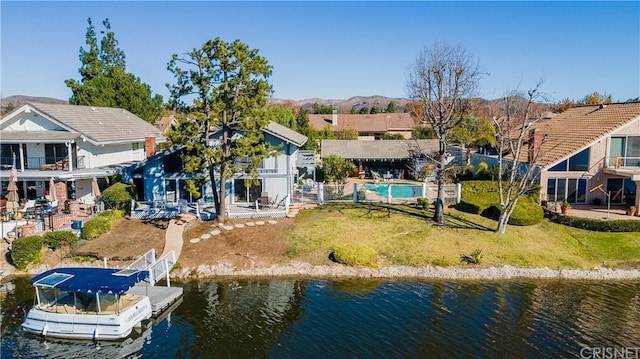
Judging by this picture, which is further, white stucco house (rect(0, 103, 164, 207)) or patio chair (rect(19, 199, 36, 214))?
white stucco house (rect(0, 103, 164, 207))

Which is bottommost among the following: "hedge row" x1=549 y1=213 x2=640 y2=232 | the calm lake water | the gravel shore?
the calm lake water

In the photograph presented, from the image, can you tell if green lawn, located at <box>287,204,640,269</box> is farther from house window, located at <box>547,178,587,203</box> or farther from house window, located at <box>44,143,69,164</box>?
house window, located at <box>44,143,69,164</box>

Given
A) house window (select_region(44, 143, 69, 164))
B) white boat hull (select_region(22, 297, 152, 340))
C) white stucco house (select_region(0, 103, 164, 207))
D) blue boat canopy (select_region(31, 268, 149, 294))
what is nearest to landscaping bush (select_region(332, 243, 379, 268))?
blue boat canopy (select_region(31, 268, 149, 294))

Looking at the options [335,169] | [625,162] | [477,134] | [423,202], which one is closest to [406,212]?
[423,202]

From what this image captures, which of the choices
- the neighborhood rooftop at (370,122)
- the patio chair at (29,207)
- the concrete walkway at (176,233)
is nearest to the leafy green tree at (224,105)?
the concrete walkway at (176,233)

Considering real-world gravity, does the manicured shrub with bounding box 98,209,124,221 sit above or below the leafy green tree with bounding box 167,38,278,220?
below

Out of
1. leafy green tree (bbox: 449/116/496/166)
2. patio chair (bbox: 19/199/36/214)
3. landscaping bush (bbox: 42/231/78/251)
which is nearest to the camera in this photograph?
landscaping bush (bbox: 42/231/78/251)

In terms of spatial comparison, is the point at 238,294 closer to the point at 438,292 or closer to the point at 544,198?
the point at 438,292
